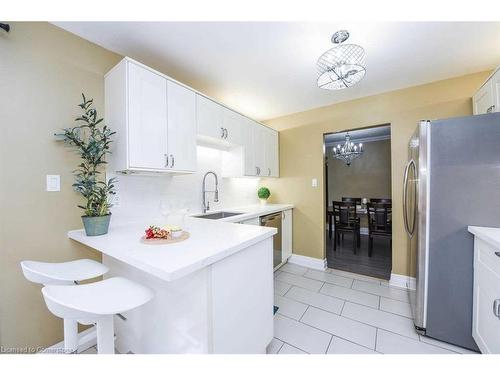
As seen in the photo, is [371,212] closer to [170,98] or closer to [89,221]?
[170,98]

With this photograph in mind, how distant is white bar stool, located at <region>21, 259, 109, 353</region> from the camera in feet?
3.09

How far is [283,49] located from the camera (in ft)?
5.63

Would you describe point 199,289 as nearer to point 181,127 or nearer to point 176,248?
point 176,248

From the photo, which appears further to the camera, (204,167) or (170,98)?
(204,167)

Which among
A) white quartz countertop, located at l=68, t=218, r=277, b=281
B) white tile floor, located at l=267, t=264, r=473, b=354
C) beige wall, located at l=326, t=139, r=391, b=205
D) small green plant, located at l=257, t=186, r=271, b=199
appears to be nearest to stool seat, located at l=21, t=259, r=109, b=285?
white quartz countertop, located at l=68, t=218, r=277, b=281

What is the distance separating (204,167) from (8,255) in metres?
1.78

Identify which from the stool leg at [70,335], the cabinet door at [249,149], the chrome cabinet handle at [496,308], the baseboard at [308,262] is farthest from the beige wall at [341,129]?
the stool leg at [70,335]

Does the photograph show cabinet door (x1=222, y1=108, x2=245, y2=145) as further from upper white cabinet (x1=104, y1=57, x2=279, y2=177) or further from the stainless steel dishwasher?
the stainless steel dishwasher

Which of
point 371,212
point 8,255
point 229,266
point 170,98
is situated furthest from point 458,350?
point 8,255

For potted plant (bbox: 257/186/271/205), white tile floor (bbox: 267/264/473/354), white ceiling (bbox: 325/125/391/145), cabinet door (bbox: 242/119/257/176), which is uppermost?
white ceiling (bbox: 325/125/391/145)

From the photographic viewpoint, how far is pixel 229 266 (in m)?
1.05

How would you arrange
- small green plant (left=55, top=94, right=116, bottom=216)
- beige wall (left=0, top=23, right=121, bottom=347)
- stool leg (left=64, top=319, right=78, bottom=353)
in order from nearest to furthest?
1. stool leg (left=64, top=319, right=78, bottom=353)
2. beige wall (left=0, top=23, right=121, bottom=347)
3. small green plant (left=55, top=94, right=116, bottom=216)

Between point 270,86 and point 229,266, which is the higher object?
point 270,86

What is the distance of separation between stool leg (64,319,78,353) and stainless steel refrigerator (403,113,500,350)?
2.31m
